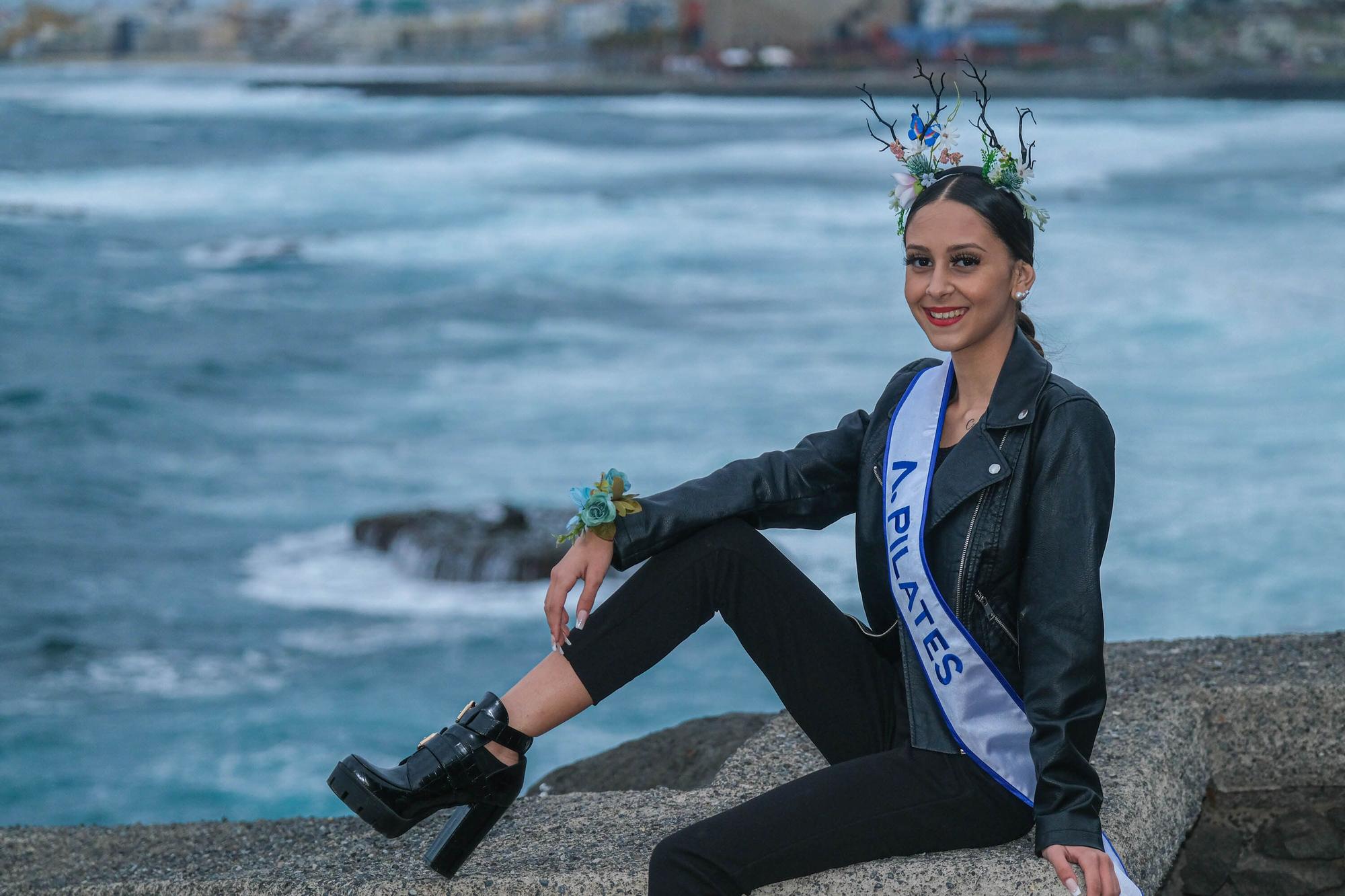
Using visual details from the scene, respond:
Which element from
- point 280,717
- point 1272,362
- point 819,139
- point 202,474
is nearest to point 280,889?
point 280,717

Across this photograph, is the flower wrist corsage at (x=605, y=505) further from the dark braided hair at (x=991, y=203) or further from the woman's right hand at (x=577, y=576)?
the dark braided hair at (x=991, y=203)

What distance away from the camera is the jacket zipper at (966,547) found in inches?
89.3

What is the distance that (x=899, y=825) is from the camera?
7.50 ft

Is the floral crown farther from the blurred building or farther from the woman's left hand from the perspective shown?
the blurred building

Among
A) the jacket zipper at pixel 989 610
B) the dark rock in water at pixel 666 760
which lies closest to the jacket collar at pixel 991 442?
the jacket zipper at pixel 989 610

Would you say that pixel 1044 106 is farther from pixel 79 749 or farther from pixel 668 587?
pixel 668 587

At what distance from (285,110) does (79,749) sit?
6145 cm

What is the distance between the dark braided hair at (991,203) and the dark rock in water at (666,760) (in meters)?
1.66

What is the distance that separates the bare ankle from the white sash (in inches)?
25.1

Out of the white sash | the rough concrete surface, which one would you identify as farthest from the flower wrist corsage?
the rough concrete surface

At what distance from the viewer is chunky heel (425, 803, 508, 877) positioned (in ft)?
7.91

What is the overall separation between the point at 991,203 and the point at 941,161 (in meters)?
0.16

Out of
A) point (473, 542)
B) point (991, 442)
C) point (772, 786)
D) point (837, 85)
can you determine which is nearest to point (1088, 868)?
point (991, 442)

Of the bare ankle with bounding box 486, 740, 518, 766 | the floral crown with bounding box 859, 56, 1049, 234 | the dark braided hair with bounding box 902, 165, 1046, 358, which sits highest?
the floral crown with bounding box 859, 56, 1049, 234
